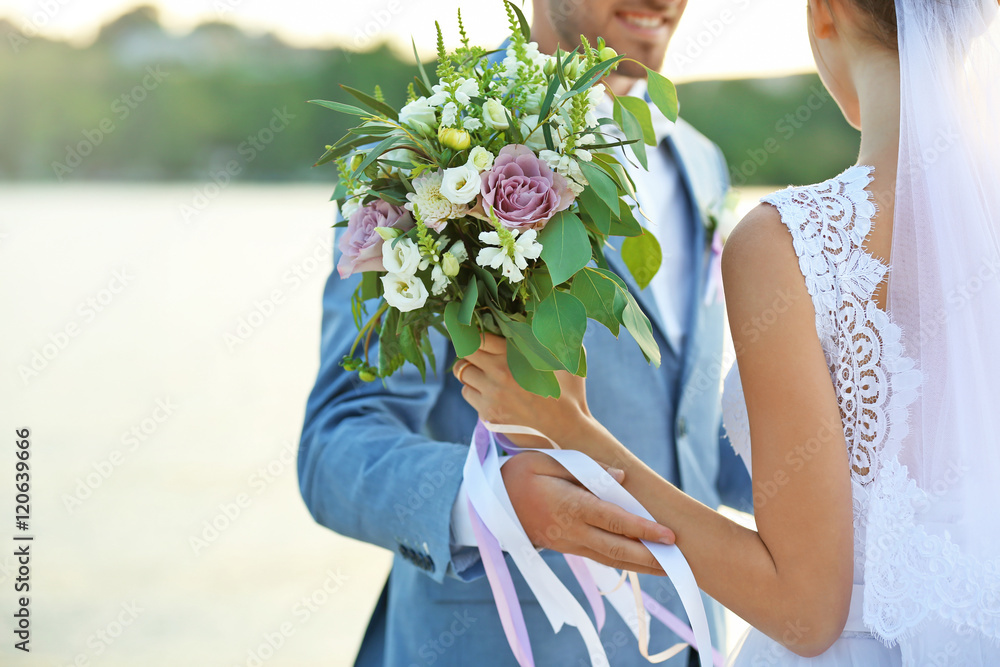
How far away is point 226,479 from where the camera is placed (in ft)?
24.4

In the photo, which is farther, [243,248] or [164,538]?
[243,248]

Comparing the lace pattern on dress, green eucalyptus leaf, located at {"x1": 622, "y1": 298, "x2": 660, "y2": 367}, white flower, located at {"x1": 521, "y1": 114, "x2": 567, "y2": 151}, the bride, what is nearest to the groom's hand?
the bride

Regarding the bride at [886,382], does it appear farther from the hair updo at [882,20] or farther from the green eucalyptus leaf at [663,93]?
the green eucalyptus leaf at [663,93]

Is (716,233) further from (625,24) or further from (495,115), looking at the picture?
(495,115)

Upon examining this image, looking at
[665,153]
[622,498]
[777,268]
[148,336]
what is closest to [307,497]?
[622,498]

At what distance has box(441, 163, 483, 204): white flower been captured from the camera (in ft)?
4.11

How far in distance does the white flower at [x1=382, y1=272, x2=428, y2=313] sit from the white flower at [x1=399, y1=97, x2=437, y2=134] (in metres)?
0.25

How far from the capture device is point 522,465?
4.93ft

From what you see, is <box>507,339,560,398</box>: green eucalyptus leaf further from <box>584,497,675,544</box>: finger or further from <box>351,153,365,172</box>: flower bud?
<box>351,153,365,172</box>: flower bud

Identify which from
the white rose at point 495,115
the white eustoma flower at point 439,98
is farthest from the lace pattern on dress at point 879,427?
the white eustoma flower at point 439,98

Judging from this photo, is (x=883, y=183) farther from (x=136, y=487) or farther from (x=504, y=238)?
(x=136, y=487)

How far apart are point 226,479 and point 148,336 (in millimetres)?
7330

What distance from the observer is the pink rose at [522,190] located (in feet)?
4.09

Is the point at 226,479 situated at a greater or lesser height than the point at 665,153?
lesser
